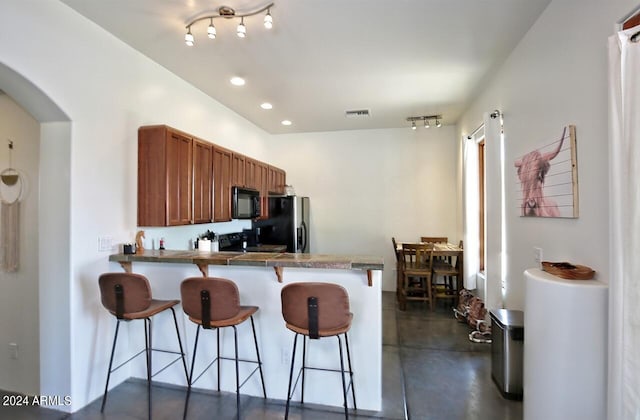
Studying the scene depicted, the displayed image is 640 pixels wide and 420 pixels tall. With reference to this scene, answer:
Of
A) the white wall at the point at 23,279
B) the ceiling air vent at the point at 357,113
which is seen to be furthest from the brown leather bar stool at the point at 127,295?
the ceiling air vent at the point at 357,113

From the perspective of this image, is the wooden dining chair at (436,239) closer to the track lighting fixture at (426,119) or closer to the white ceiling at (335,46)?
the track lighting fixture at (426,119)

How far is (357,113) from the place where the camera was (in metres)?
4.50

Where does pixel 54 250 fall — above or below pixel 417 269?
above

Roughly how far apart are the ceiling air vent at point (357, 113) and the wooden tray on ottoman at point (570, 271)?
3.22m

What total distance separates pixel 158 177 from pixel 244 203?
146cm

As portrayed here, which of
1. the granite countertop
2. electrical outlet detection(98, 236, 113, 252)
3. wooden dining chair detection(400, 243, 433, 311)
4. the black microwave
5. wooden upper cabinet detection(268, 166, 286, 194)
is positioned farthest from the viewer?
wooden upper cabinet detection(268, 166, 286, 194)

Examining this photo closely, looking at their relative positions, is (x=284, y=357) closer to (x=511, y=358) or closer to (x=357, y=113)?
(x=511, y=358)

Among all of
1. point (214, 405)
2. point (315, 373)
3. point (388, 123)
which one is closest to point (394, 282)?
point (388, 123)

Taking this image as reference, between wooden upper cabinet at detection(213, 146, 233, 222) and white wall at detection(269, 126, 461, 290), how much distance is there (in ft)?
7.21

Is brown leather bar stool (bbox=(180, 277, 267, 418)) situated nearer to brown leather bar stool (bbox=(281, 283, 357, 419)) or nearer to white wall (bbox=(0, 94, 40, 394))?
brown leather bar stool (bbox=(281, 283, 357, 419))

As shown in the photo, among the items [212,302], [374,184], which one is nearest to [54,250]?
[212,302]

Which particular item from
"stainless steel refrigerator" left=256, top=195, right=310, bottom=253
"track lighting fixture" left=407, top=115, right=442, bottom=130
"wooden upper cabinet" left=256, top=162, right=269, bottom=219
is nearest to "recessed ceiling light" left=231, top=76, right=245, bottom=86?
"wooden upper cabinet" left=256, top=162, right=269, bottom=219

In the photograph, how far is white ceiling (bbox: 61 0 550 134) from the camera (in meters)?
2.15

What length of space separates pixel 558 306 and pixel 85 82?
353 centimetres
